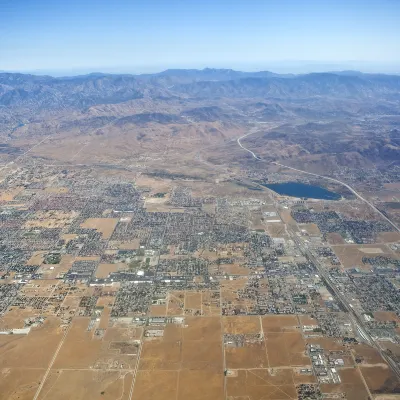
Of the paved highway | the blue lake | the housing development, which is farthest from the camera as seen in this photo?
the blue lake

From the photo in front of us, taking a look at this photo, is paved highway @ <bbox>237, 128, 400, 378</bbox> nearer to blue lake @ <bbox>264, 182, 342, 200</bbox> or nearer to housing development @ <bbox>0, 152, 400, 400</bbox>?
housing development @ <bbox>0, 152, 400, 400</bbox>

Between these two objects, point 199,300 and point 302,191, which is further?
point 302,191

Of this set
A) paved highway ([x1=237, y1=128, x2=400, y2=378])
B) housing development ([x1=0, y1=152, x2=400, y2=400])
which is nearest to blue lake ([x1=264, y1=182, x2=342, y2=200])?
housing development ([x1=0, y1=152, x2=400, y2=400])

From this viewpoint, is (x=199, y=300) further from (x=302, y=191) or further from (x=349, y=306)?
(x=302, y=191)

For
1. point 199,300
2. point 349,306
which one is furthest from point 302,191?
point 199,300

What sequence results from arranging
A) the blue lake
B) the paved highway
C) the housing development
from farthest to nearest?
the blue lake < the paved highway < the housing development

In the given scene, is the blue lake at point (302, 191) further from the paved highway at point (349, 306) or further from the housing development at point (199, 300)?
the paved highway at point (349, 306)

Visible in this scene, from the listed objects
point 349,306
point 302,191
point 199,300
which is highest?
point 302,191

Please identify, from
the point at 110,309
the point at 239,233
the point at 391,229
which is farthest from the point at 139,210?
the point at 391,229

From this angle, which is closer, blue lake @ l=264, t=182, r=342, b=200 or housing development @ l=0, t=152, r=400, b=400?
housing development @ l=0, t=152, r=400, b=400
